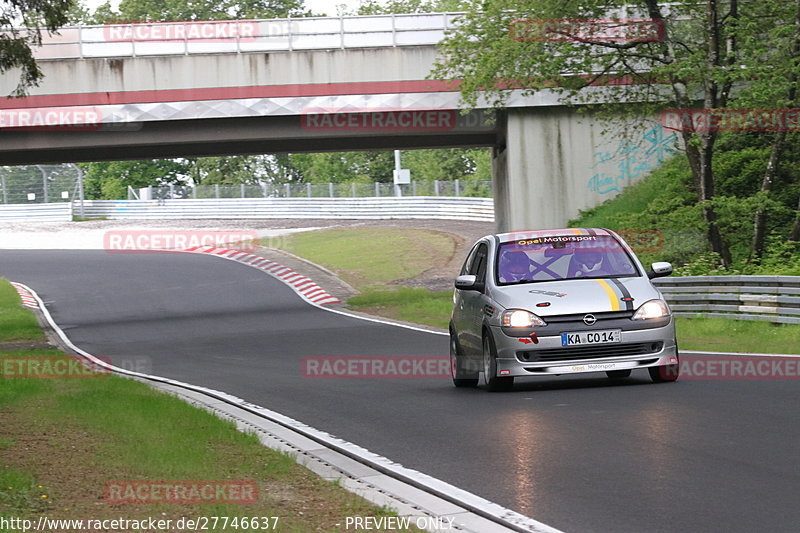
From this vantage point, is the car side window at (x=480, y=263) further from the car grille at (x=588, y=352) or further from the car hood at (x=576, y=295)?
the car grille at (x=588, y=352)

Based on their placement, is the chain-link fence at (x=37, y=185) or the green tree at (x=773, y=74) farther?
the chain-link fence at (x=37, y=185)

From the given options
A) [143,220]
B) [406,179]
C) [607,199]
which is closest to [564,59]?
[607,199]

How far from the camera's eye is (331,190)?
7569 cm

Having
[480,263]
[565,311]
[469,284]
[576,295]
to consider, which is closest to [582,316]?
[565,311]

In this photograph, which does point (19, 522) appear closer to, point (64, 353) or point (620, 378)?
point (620, 378)

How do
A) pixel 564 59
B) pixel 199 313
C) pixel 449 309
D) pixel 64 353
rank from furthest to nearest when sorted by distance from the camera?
pixel 199 313 → pixel 449 309 → pixel 564 59 → pixel 64 353

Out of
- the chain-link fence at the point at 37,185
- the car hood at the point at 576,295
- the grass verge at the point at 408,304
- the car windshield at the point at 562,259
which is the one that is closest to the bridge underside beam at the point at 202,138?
the grass verge at the point at 408,304

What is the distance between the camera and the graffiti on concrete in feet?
127

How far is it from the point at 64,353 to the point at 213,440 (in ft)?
53.2

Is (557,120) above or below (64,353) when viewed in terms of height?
above

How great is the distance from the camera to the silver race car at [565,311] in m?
12.5

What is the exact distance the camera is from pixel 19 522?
6.47m

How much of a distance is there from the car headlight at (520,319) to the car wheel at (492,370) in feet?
1.07

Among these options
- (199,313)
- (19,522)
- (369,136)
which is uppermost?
(369,136)
